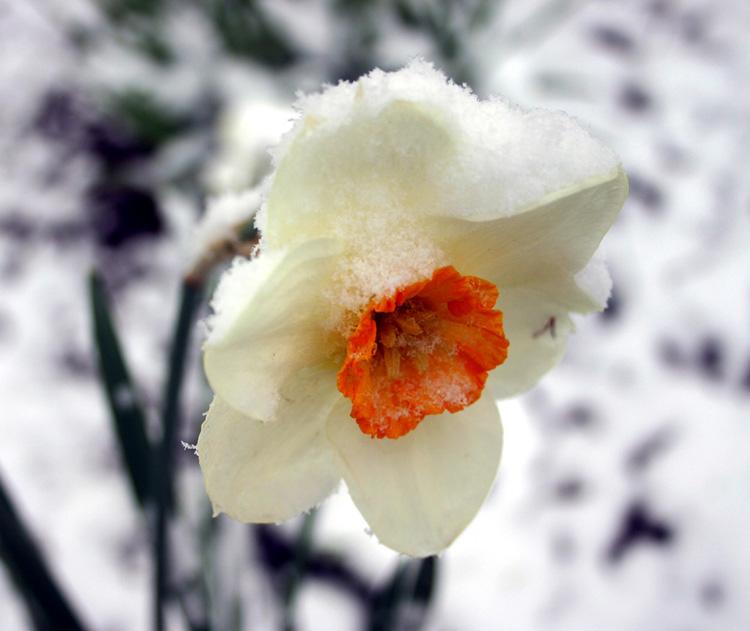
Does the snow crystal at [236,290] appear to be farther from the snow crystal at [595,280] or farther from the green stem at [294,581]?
the green stem at [294,581]

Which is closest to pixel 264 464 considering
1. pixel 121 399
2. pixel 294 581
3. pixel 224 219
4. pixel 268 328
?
pixel 268 328

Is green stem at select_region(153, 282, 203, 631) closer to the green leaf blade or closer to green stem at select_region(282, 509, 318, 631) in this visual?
the green leaf blade

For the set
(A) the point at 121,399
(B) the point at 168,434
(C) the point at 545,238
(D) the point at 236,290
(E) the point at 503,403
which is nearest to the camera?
(D) the point at 236,290

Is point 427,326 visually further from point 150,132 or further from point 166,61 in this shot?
point 166,61

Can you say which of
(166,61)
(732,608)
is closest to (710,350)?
(732,608)

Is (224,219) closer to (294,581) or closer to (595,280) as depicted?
(595,280)

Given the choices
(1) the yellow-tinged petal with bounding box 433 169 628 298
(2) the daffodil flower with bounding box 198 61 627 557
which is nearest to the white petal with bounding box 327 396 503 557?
(2) the daffodil flower with bounding box 198 61 627 557
